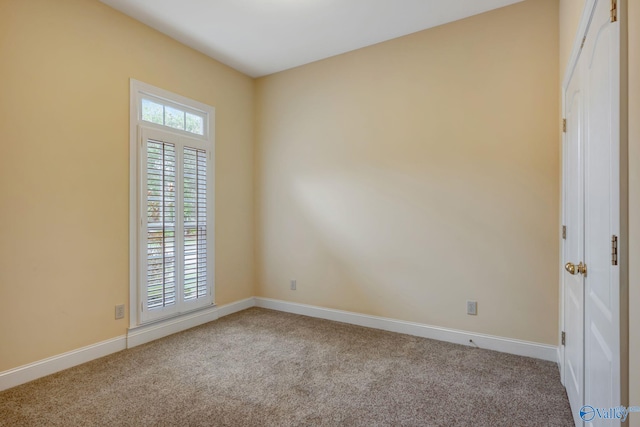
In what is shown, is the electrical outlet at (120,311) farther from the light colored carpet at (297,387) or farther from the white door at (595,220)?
the white door at (595,220)

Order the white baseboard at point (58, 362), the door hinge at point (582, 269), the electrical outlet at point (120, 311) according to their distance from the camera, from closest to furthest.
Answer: the door hinge at point (582, 269), the white baseboard at point (58, 362), the electrical outlet at point (120, 311)

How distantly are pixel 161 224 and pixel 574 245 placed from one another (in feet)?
11.1

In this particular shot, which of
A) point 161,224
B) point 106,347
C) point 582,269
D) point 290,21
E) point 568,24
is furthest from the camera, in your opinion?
point 161,224

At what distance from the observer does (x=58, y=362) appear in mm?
2617

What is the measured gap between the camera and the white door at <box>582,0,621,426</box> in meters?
1.09

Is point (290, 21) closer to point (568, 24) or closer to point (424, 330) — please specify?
point (568, 24)

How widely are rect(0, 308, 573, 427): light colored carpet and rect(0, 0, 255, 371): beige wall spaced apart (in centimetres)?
46

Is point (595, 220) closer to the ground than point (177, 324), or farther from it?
farther from it

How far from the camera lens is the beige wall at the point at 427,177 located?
2846 millimetres

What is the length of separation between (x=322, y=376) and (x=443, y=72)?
295 cm

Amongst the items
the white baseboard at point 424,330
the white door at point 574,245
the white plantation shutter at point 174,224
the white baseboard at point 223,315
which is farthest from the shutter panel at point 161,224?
the white door at point 574,245

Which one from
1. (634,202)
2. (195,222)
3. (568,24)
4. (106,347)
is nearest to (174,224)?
(195,222)

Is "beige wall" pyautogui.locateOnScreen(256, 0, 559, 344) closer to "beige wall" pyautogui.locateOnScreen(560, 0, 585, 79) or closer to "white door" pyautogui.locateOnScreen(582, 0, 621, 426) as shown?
"beige wall" pyautogui.locateOnScreen(560, 0, 585, 79)

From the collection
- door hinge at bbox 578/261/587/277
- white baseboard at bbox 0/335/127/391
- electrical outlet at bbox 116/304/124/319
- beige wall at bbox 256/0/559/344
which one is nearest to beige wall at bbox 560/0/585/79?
beige wall at bbox 256/0/559/344
